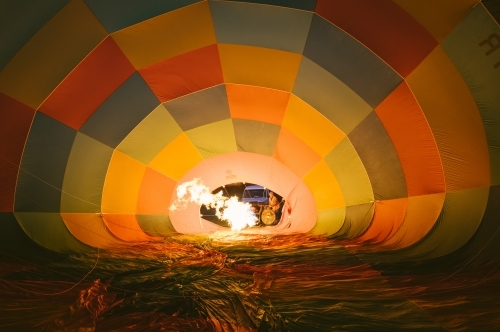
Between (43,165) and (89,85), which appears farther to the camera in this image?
(43,165)

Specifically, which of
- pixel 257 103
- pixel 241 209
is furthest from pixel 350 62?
pixel 241 209

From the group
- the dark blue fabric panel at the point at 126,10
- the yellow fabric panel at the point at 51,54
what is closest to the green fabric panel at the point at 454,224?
the dark blue fabric panel at the point at 126,10

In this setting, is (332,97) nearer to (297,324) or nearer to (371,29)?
(371,29)

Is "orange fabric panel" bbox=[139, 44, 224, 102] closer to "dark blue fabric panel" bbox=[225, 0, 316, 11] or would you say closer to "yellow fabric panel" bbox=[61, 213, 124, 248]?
"dark blue fabric panel" bbox=[225, 0, 316, 11]

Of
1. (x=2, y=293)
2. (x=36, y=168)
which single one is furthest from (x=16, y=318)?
(x=36, y=168)

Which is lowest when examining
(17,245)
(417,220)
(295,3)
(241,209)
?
A: (17,245)

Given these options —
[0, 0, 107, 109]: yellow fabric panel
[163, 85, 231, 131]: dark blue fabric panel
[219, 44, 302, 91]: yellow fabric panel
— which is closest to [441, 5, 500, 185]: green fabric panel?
[219, 44, 302, 91]: yellow fabric panel

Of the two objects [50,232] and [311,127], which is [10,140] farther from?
[311,127]
